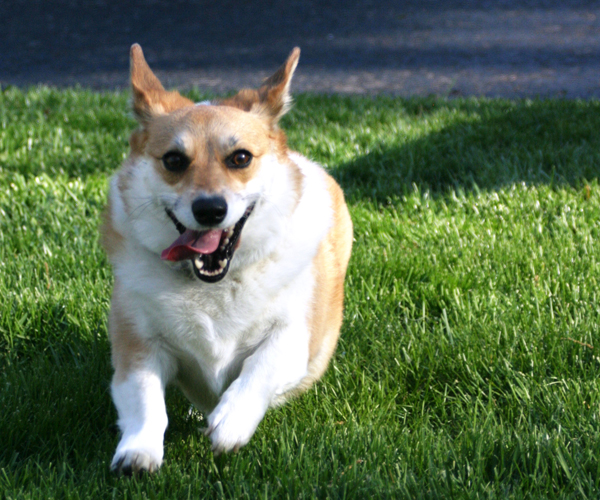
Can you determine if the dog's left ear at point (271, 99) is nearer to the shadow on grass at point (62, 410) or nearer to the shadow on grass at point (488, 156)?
the shadow on grass at point (62, 410)

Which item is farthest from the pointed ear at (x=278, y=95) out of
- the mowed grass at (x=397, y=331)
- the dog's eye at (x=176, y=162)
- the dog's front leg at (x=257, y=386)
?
the mowed grass at (x=397, y=331)

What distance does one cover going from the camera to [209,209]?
84.3 inches

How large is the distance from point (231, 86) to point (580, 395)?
17.1 feet

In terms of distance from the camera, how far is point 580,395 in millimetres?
2367

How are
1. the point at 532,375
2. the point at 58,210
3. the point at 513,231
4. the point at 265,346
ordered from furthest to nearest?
the point at 58,210, the point at 513,231, the point at 532,375, the point at 265,346

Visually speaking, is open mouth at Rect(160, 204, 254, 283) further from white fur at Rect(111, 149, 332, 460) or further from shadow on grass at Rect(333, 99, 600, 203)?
shadow on grass at Rect(333, 99, 600, 203)

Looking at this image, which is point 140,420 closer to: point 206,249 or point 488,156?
point 206,249

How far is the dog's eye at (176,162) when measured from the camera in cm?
233

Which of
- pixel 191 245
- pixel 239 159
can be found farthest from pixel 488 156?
pixel 191 245

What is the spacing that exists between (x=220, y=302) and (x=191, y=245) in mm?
216

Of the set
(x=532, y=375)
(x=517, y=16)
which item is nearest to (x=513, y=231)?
(x=532, y=375)

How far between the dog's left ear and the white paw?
3.47 feet

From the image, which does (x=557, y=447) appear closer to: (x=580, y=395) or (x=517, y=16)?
(x=580, y=395)

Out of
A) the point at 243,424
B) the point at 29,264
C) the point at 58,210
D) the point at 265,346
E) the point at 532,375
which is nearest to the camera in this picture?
the point at 243,424
